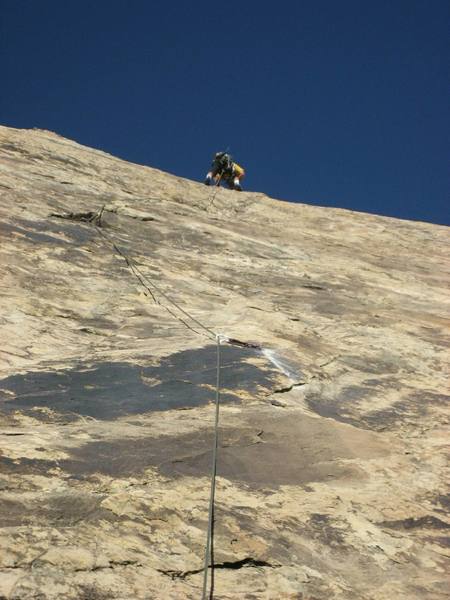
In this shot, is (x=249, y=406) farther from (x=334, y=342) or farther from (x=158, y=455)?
(x=334, y=342)

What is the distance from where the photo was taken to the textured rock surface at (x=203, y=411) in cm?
338

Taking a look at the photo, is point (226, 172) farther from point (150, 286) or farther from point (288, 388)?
point (288, 388)

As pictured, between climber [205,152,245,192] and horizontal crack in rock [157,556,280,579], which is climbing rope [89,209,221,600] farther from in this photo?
climber [205,152,245,192]

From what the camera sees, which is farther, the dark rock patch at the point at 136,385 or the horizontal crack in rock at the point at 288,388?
the horizontal crack in rock at the point at 288,388

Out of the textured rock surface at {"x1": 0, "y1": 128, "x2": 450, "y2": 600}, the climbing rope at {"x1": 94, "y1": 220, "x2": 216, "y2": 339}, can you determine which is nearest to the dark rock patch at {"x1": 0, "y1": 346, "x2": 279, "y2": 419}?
the textured rock surface at {"x1": 0, "y1": 128, "x2": 450, "y2": 600}

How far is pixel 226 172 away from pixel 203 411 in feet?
34.8

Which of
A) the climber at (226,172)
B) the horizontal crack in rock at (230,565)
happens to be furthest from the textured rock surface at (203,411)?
the climber at (226,172)

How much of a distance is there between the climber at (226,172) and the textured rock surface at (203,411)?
4.66 metres

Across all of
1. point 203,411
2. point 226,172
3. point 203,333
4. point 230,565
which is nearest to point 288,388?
point 203,411

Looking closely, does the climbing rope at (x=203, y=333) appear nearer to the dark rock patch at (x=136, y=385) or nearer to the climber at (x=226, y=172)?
the dark rock patch at (x=136, y=385)

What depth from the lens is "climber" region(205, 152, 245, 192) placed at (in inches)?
581

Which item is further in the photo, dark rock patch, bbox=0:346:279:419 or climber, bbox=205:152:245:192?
climber, bbox=205:152:245:192

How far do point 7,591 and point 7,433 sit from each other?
141 cm

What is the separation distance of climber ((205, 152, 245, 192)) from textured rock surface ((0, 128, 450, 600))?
466 centimetres
